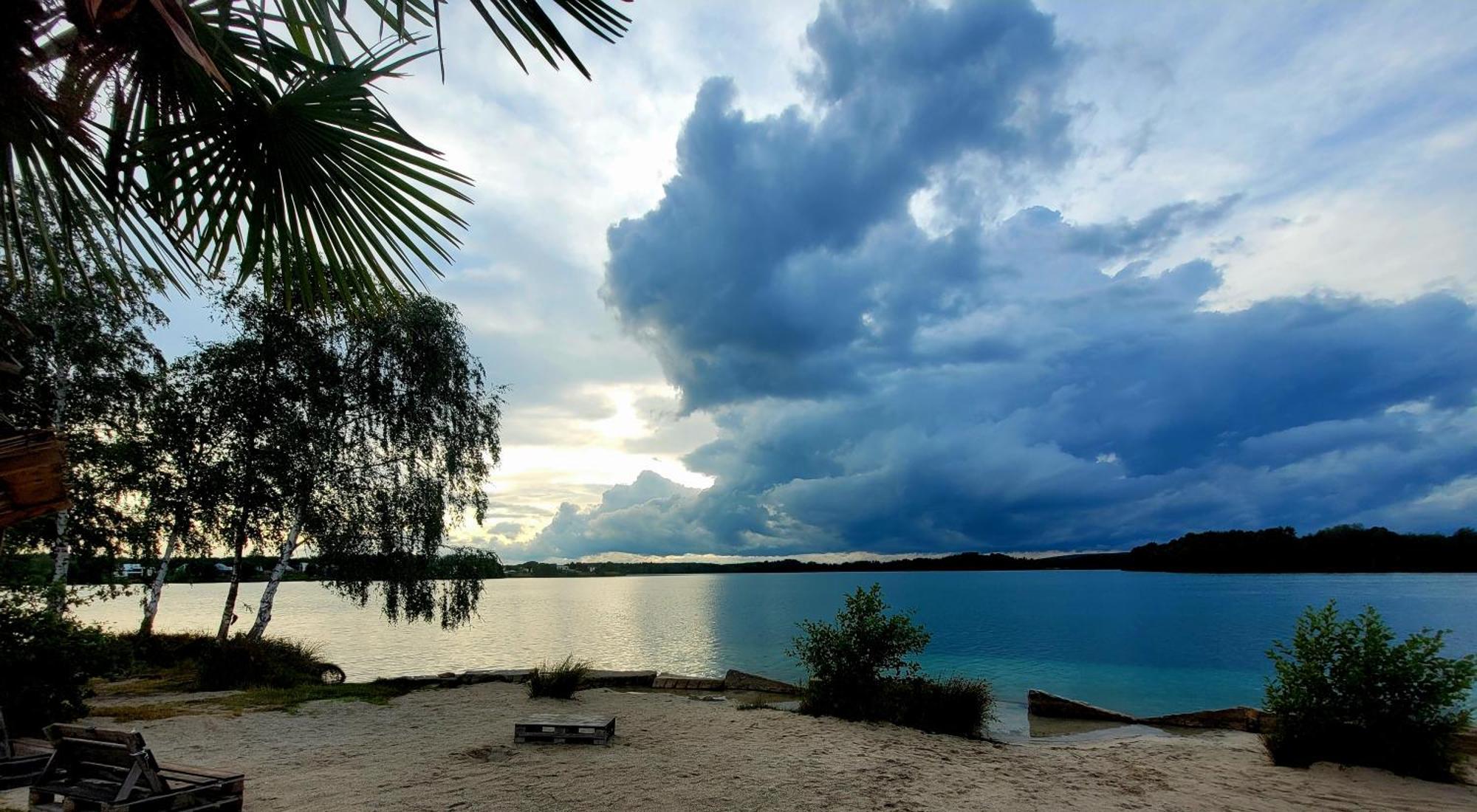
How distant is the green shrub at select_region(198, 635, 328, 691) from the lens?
17062 millimetres

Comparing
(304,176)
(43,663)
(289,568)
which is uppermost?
(304,176)

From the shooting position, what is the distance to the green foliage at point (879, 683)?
569 inches

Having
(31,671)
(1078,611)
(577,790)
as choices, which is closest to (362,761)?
(577,790)

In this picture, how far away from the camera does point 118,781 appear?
6438 mm

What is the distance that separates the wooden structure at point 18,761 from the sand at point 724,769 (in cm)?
24

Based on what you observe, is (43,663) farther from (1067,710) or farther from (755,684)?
(1067,710)

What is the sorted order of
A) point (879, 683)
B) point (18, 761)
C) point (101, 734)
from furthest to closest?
point (879, 683)
point (18, 761)
point (101, 734)

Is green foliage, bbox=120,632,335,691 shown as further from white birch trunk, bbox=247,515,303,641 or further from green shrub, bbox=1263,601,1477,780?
green shrub, bbox=1263,601,1477,780

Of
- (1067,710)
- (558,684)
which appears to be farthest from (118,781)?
(1067,710)

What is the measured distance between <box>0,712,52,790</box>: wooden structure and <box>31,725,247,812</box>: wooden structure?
104 cm

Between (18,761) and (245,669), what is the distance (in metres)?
11.2

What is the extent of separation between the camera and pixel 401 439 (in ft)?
68.2

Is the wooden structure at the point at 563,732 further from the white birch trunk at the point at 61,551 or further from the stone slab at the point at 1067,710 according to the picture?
the stone slab at the point at 1067,710

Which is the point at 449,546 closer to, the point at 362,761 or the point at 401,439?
the point at 401,439
